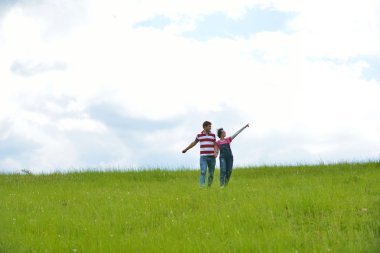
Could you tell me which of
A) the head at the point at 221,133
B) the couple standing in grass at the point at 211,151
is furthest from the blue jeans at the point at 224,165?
the head at the point at 221,133

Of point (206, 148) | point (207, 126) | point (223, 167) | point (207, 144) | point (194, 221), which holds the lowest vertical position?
point (194, 221)

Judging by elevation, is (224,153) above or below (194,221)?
above

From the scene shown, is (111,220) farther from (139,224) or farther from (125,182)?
(125,182)

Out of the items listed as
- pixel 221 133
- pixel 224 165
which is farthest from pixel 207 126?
pixel 224 165

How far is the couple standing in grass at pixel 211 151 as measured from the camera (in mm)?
18047

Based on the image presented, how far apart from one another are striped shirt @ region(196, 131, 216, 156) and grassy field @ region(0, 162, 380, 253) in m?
1.41

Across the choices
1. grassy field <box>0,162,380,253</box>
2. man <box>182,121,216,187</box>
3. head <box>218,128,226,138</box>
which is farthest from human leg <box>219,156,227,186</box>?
grassy field <box>0,162,380,253</box>

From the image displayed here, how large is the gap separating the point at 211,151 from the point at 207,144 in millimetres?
273

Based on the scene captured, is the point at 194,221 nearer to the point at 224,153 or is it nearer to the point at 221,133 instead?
the point at 224,153

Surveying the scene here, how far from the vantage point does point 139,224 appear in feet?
39.0

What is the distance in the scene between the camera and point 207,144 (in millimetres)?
18016

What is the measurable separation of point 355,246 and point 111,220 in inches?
229

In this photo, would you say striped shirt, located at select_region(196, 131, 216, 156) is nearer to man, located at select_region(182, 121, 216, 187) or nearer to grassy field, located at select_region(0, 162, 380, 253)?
man, located at select_region(182, 121, 216, 187)

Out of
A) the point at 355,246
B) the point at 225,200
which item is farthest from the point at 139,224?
the point at 355,246
